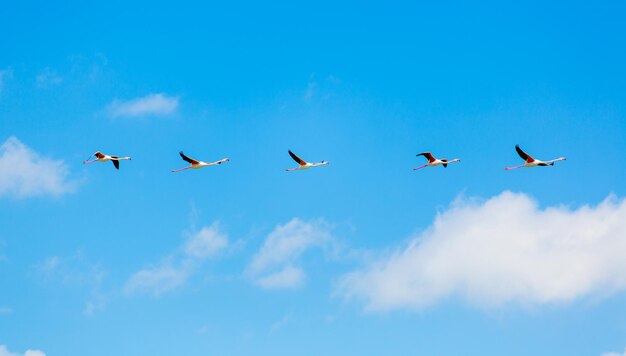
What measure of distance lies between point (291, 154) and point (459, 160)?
17.5 metres

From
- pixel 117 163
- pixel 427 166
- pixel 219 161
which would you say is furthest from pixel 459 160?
pixel 117 163

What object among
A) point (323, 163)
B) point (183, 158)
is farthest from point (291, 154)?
point (183, 158)

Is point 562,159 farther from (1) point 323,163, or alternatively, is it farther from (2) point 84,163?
(2) point 84,163

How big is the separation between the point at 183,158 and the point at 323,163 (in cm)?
1407

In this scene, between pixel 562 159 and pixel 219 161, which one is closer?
pixel 562 159

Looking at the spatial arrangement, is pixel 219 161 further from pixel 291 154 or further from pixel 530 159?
pixel 530 159

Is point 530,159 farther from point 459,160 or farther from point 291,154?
point 291,154

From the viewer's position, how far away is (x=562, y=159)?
352 feet

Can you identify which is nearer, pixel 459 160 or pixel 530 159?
pixel 530 159

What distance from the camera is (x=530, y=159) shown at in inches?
4154

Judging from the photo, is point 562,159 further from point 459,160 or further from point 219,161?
point 219,161

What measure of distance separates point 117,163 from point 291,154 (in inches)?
721

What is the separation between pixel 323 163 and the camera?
367 ft

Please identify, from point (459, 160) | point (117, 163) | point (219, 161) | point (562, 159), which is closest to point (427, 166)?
point (459, 160)
